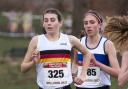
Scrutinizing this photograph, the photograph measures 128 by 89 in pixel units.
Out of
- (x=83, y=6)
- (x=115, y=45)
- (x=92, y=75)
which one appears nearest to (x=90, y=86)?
(x=92, y=75)

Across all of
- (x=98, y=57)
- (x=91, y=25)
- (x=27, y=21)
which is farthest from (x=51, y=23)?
(x=27, y=21)

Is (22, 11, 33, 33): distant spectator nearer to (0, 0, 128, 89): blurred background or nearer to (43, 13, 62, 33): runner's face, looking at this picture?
(0, 0, 128, 89): blurred background

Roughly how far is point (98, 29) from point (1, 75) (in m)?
11.5

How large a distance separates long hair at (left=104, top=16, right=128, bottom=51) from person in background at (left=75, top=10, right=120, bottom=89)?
0.14 meters

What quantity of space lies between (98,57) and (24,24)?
131 ft

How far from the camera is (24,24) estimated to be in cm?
4812

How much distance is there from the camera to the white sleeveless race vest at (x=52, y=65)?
7605 mm

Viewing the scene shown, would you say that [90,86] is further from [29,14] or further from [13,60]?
[29,14]

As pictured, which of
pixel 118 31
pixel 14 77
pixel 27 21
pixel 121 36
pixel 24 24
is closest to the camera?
pixel 121 36

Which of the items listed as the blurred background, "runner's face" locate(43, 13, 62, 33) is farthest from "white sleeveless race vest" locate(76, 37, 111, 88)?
"runner's face" locate(43, 13, 62, 33)

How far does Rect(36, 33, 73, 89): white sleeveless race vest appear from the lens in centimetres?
761

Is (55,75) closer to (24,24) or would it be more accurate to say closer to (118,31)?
(118,31)

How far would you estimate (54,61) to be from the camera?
7598mm

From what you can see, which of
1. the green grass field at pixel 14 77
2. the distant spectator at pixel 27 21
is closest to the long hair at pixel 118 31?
the green grass field at pixel 14 77
